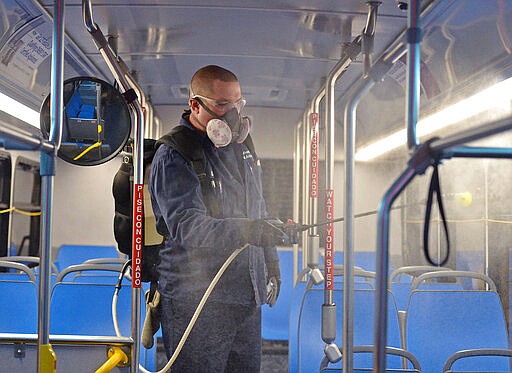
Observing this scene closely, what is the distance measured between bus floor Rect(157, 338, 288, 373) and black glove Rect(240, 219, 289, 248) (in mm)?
3242

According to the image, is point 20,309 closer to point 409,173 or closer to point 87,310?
point 87,310

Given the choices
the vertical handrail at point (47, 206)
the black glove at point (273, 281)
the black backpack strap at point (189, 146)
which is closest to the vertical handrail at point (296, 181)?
the black glove at point (273, 281)

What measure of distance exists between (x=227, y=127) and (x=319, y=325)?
1.19 metres

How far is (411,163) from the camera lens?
5.19ft

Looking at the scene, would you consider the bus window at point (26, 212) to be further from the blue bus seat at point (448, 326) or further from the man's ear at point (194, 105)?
the blue bus seat at point (448, 326)

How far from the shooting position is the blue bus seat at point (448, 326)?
324cm

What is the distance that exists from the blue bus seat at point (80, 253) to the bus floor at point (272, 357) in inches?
40.0

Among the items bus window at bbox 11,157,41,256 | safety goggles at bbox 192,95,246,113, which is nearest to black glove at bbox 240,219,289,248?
safety goggles at bbox 192,95,246,113

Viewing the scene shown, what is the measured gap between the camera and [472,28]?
3297 millimetres

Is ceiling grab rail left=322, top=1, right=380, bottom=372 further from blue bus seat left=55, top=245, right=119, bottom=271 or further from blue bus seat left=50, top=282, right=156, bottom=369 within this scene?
blue bus seat left=55, top=245, right=119, bottom=271

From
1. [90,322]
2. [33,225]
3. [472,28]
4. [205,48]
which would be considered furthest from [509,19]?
[33,225]

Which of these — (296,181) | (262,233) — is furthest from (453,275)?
(296,181)

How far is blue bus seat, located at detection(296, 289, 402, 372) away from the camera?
3.20 m

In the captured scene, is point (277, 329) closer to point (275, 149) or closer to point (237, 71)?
point (275, 149)
